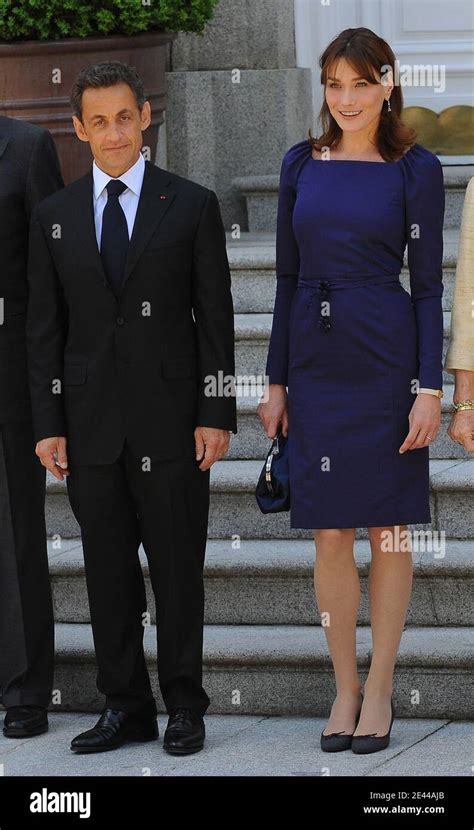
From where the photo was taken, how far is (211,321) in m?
4.07

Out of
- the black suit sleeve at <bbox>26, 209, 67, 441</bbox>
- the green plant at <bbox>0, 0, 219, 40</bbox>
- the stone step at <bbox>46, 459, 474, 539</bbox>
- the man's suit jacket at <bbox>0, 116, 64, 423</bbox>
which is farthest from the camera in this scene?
the green plant at <bbox>0, 0, 219, 40</bbox>

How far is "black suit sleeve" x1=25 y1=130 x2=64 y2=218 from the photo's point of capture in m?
4.25

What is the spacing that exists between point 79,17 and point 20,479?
6.93 feet

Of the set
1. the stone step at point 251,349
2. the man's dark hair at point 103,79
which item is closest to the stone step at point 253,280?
the stone step at point 251,349

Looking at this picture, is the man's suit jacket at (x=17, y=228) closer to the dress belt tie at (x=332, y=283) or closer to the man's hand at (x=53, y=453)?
the man's hand at (x=53, y=453)

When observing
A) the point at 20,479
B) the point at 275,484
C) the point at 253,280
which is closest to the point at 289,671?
the point at 275,484

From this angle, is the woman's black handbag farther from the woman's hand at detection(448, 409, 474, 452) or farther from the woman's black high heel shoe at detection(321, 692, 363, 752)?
the woman's black high heel shoe at detection(321, 692, 363, 752)

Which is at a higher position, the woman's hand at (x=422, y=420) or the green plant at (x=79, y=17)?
the green plant at (x=79, y=17)

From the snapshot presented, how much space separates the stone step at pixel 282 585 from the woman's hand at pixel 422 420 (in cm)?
75

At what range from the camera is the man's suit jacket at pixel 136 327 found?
4043mm

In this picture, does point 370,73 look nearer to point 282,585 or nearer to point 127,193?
point 127,193

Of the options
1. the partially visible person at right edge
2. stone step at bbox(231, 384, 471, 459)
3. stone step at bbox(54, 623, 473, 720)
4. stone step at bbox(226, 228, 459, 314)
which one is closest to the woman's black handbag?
the partially visible person at right edge
